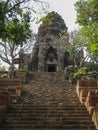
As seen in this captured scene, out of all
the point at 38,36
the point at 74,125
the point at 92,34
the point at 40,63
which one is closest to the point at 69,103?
the point at 74,125

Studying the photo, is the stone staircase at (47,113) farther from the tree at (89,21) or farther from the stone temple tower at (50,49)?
the stone temple tower at (50,49)

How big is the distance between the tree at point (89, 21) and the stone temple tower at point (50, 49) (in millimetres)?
18502

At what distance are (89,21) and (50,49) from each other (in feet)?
79.4

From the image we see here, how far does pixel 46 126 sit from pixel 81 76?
11177mm

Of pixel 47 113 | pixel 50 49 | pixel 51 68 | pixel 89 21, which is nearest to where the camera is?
pixel 47 113

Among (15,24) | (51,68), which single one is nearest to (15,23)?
(15,24)

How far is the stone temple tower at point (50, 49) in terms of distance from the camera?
3931 centimetres

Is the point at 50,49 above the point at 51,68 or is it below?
above

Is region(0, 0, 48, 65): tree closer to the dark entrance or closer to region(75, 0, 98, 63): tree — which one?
region(75, 0, 98, 63): tree

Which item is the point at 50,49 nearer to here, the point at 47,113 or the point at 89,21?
the point at 89,21

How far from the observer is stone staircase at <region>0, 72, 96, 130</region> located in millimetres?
11398

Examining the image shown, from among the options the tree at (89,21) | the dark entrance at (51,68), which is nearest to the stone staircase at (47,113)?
the tree at (89,21)

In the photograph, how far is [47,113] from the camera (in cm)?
1259

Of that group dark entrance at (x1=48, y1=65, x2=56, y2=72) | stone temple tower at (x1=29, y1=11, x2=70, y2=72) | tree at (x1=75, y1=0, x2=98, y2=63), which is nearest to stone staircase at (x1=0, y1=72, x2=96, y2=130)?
tree at (x1=75, y1=0, x2=98, y2=63)
